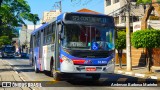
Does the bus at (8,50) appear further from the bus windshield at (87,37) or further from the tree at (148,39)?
the bus windshield at (87,37)

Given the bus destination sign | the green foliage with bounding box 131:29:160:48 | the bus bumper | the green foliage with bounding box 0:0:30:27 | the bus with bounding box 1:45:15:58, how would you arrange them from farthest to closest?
1. the bus with bounding box 1:45:15:58
2. the green foliage with bounding box 0:0:30:27
3. the green foliage with bounding box 131:29:160:48
4. the bus destination sign
5. the bus bumper

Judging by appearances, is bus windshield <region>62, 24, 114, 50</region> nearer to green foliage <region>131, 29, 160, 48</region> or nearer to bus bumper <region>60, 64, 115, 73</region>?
bus bumper <region>60, 64, 115, 73</region>

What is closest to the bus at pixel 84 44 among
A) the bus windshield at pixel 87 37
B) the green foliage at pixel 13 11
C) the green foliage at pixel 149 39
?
the bus windshield at pixel 87 37

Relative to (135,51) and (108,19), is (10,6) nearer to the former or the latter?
(135,51)

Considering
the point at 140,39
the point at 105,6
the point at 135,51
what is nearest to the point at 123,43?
the point at 135,51

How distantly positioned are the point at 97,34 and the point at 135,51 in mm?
20372

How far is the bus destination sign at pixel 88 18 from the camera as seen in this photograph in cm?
1593

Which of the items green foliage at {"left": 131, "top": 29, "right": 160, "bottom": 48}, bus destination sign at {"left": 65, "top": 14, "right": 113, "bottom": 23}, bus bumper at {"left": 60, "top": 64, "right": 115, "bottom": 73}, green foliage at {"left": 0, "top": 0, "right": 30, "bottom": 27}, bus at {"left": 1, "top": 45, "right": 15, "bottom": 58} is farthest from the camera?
bus at {"left": 1, "top": 45, "right": 15, "bottom": 58}

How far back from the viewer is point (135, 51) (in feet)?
117

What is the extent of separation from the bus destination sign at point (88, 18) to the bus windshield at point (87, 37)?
0.33m

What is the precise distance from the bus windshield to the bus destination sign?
33cm

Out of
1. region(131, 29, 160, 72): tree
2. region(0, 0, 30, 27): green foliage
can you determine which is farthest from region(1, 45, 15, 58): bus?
region(131, 29, 160, 72): tree

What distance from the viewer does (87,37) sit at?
51.2 ft

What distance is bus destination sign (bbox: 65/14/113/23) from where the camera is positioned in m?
15.9
